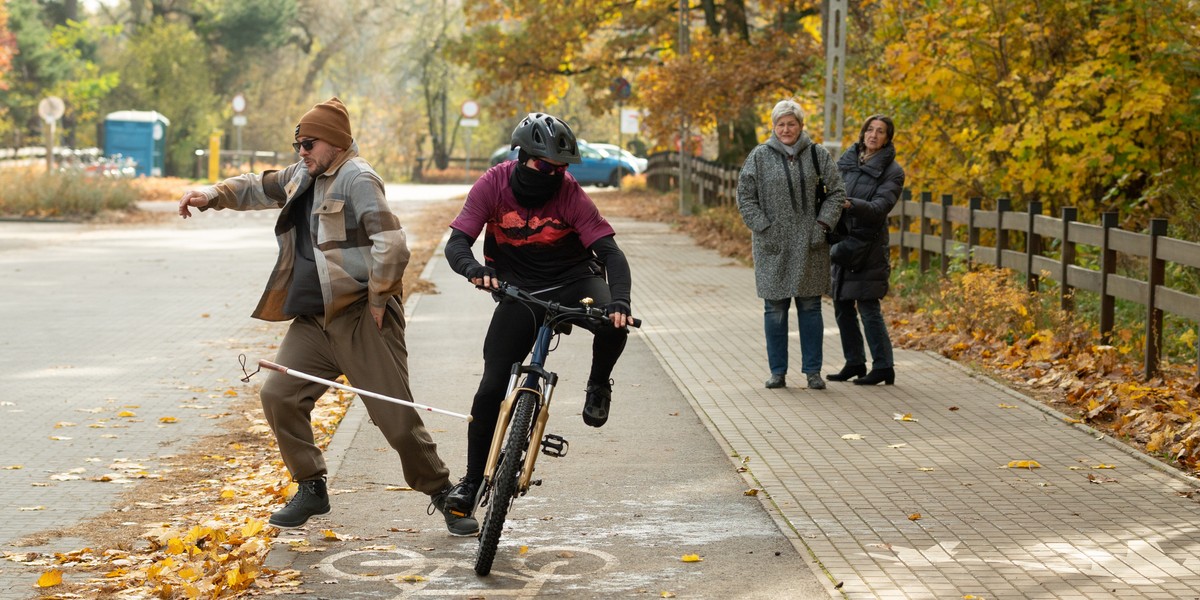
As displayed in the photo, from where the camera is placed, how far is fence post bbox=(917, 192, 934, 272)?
15.8 m

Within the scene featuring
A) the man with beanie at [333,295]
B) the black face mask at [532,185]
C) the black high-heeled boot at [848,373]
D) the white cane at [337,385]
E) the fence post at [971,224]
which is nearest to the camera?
the white cane at [337,385]

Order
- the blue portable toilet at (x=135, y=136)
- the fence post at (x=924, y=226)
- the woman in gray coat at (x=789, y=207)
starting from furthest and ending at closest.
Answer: the blue portable toilet at (x=135, y=136), the fence post at (x=924, y=226), the woman in gray coat at (x=789, y=207)

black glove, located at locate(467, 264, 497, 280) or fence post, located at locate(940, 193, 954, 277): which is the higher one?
black glove, located at locate(467, 264, 497, 280)

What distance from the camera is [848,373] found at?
10445 mm

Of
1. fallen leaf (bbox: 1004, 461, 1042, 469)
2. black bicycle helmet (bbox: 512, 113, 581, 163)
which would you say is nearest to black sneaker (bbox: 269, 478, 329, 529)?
black bicycle helmet (bbox: 512, 113, 581, 163)

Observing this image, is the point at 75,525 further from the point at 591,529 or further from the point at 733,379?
the point at 733,379

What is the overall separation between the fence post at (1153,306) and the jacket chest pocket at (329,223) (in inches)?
223

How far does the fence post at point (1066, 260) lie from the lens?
38.8ft

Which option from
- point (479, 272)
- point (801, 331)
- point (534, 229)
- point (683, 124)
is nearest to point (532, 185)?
point (534, 229)

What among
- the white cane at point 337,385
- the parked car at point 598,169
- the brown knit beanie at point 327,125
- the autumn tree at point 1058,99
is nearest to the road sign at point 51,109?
the parked car at point 598,169

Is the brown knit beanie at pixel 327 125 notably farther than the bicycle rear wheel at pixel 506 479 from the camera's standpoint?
Yes

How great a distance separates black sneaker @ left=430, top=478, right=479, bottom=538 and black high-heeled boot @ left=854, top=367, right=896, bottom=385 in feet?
15.0

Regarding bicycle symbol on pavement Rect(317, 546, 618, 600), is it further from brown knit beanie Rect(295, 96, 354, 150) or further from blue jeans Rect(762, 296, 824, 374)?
blue jeans Rect(762, 296, 824, 374)

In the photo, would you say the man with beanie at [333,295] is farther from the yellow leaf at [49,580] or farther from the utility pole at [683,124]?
the utility pole at [683,124]
